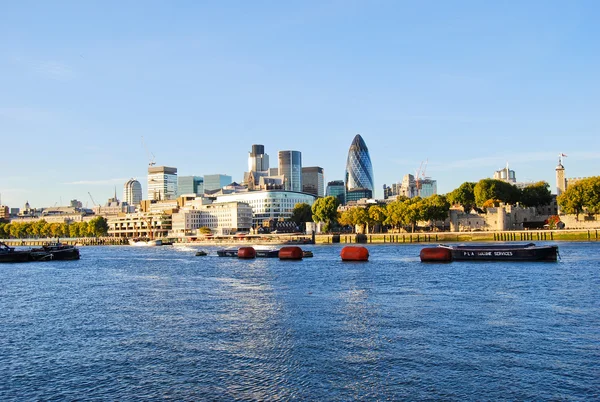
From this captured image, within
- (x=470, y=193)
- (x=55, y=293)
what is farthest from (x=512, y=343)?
(x=470, y=193)

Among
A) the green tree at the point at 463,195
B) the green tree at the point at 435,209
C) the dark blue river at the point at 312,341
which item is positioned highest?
the green tree at the point at 463,195

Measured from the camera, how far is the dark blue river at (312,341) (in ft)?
83.6

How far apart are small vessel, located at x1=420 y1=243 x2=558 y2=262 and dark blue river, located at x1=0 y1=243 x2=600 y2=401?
23639mm

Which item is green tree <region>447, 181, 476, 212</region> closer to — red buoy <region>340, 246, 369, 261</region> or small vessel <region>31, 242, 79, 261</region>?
red buoy <region>340, 246, 369, 261</region>

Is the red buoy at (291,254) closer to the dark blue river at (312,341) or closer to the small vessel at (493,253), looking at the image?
the small vessel at (493,253)

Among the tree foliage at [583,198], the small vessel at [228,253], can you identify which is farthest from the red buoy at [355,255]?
the tree foliage at [583,198]

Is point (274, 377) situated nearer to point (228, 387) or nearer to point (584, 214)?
point (228, 387)

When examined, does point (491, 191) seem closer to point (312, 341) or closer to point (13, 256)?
point (13, 256)

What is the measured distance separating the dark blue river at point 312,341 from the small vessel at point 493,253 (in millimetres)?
23639

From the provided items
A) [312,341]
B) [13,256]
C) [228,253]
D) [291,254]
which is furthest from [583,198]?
[312,341]

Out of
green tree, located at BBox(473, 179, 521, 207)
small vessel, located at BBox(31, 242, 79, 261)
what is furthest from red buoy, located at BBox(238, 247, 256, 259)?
green tree, located at BBox(473, 179, 521, 207)

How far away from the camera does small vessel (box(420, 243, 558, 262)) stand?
85500 millimetres

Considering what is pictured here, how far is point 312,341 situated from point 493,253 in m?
64.5

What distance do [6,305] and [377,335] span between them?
36.4 m
